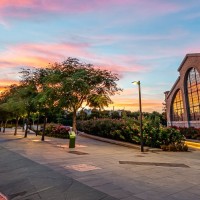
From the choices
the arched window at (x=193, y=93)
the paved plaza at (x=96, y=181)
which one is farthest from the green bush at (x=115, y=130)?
the arched window at (x=193, y=93)

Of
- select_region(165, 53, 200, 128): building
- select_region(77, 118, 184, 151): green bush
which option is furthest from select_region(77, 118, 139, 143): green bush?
select_region(165, 53, 200, 128): building

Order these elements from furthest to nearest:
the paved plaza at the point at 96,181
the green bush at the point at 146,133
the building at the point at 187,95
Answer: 1. the building at the point at 187,95
2. the green bush at the point at 146,133
3. the paved plaza at the point at 96,181

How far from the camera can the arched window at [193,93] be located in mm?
44250

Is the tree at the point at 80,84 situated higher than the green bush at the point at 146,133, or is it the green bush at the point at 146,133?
the tree at the point at 80,84

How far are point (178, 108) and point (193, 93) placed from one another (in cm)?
656

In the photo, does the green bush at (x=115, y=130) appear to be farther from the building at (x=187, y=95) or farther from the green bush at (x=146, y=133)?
the building at (x=187, y=95)

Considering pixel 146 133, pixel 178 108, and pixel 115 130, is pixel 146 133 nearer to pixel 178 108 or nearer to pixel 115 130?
pixel 115 130

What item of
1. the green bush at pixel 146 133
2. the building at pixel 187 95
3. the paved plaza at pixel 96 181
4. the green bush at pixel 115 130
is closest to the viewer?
the paved plaza at pixel 96 181

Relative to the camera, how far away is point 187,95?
4766 centimetres

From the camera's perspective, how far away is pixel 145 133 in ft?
63.8

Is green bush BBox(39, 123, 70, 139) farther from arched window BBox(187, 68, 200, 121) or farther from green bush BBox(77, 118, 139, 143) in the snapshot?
arched window BBox(187, 68, 200, 121)

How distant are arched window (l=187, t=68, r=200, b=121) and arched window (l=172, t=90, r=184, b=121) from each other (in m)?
3.36

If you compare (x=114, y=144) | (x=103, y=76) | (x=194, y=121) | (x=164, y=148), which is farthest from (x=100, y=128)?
(x=194, y=121)

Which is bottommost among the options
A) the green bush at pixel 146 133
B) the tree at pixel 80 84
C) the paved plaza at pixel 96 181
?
the paved plaza at pixel 96 181
